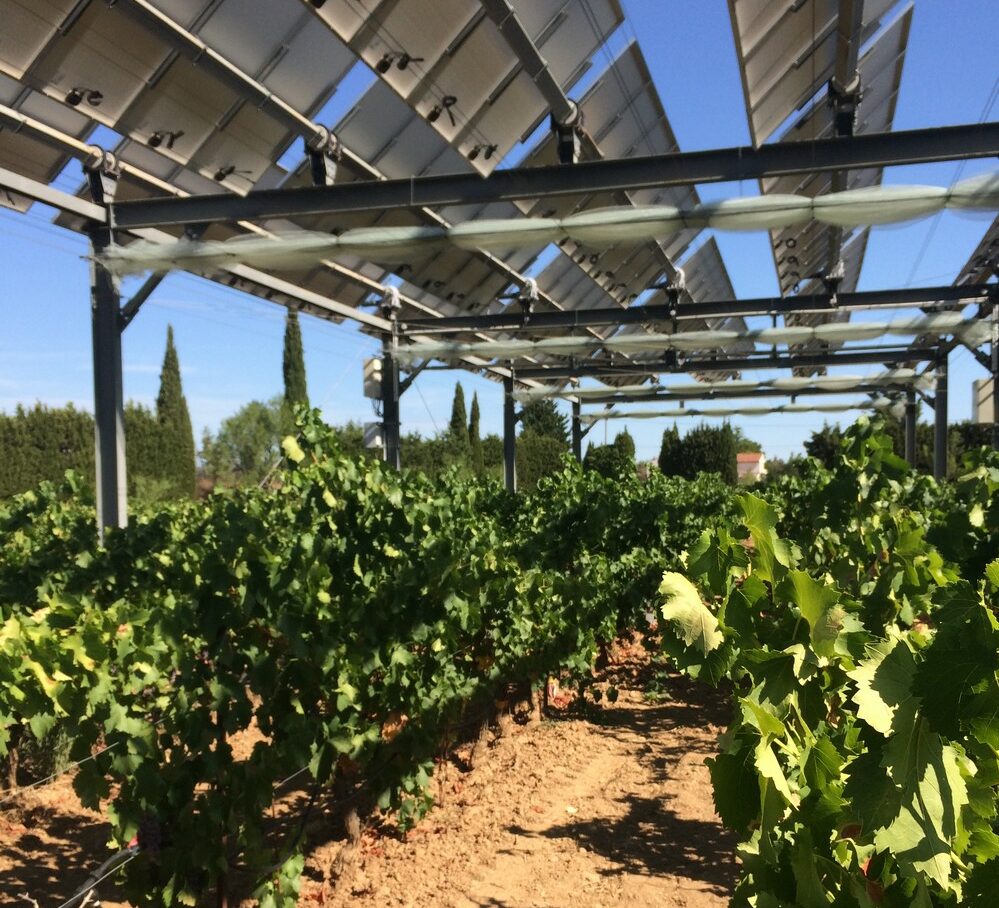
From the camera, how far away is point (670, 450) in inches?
1367

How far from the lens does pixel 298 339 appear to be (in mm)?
34219

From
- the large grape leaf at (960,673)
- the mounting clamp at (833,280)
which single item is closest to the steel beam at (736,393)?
the mounting clamp at (833,280)

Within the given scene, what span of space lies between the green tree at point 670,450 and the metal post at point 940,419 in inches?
669

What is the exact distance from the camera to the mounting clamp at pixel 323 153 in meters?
6.68

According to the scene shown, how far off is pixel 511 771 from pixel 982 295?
9009mm

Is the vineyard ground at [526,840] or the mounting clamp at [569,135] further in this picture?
the mounting clamp at [569,135]

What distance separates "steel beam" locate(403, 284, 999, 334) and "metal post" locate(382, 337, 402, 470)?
0.61 metres

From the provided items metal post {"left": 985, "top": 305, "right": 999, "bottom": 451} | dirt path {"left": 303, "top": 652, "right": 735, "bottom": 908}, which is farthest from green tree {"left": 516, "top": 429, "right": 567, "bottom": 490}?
dirt path {"left": 303, "top": 652, "right": 735, "bottom": 908}

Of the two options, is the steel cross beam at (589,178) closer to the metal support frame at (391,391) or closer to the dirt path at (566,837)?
the dirt path at (566,837)

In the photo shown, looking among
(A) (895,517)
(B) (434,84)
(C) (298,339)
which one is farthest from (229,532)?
(C) (298,339)

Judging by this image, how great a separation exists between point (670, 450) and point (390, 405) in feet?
77.1

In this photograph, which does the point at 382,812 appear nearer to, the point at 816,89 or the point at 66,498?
the point at 816,89

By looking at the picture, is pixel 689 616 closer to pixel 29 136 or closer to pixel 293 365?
pixel 29 136

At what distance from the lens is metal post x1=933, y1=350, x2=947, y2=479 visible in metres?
16.4
